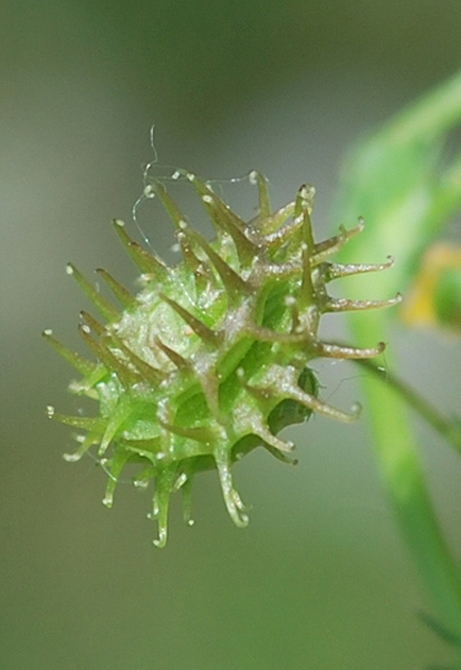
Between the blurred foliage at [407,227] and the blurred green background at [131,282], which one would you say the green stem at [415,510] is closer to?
the blurred foliage at [407,227]

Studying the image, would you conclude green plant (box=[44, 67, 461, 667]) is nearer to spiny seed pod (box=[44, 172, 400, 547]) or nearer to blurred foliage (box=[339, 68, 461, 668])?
spiny seed pod (box=[44, 172, 400, 547])

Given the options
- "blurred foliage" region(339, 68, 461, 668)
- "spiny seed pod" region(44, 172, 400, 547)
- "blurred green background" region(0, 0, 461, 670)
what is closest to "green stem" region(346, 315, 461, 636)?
"blurred foliage" region(339, 68, 461, 668)

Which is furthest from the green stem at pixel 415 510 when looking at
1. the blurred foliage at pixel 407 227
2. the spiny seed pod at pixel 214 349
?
the spiny seed pod at pixel 214 349

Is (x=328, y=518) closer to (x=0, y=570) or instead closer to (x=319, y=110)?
(x=0, y=570)

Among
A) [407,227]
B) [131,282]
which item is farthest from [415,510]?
[131,282]

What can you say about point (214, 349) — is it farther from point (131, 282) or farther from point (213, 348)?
point (131, 282)

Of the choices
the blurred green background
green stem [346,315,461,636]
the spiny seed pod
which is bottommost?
green stem [346,315,461,636]
